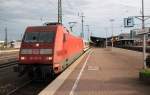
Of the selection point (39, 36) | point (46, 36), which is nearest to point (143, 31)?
point (46, 36)

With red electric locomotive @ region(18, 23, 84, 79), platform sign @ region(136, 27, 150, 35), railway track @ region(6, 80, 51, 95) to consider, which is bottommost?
railway track @ region(6, 80, 51, 95)

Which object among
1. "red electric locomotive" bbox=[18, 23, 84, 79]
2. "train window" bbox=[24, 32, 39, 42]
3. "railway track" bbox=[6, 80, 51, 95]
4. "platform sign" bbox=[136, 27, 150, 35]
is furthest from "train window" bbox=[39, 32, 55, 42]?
"platform sign" bbox=[136, 27, 150, 35]

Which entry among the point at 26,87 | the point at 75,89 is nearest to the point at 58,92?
the point at 75,89

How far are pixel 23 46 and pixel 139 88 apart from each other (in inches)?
319

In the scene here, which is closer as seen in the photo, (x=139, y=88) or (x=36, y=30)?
(x=139, y=88)

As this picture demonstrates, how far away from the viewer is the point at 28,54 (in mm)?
20359

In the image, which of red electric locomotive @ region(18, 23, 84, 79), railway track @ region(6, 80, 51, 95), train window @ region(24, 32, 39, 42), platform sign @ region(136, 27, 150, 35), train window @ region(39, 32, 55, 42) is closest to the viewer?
railway track @ region(6, 80, 51, 95)

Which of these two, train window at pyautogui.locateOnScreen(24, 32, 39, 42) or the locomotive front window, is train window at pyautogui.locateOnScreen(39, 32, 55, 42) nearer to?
the locomotive front window

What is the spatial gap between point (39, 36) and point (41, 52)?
1.22 meters

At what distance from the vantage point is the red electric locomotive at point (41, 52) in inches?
782

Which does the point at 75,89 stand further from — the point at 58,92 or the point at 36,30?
the point at 36,30

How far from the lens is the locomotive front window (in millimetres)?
20814

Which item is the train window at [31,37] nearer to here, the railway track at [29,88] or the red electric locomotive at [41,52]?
the red electric locomotive at [41,52]

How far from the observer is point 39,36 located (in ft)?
69.2
